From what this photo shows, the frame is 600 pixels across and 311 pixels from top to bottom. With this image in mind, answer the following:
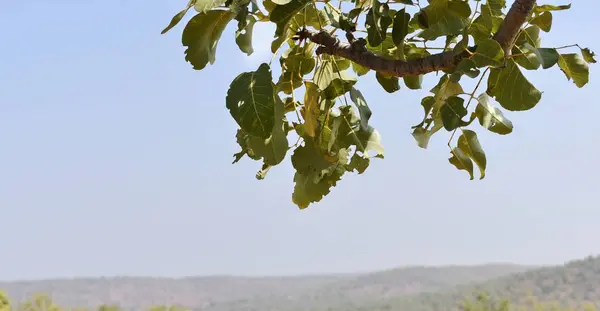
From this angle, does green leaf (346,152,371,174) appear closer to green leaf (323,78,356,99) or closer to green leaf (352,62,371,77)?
green leaf (323,78,356,99)

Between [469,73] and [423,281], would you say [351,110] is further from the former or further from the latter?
[423,281]

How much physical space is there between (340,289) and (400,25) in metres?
27.7

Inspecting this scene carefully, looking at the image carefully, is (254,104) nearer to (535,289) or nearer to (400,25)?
(400,25)

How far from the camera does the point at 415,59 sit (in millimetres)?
773

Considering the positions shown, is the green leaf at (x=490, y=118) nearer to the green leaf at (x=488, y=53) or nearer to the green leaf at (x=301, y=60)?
the green leaf at (x=488, y=53)

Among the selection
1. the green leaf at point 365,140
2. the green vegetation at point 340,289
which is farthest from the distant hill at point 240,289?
the green leaf at point 365,140

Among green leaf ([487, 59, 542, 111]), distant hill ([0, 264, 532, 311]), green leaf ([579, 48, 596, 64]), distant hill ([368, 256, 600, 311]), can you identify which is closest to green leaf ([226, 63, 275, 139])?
green leaf ([487, 59, 542, 111])

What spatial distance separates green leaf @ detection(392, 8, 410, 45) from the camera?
756 millimetres

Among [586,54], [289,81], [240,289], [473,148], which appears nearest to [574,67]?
[586,54]

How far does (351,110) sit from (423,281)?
94.1 ft

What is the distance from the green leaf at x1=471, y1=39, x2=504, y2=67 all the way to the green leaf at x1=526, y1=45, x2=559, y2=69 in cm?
4

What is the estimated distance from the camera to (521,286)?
68.8 ft

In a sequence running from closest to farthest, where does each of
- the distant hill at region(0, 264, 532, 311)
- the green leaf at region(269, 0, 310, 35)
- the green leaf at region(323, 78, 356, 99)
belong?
the green leaf at region(269, 0, 310, 35)
the green leaf at region(323, 78, 356, 99)
the distant hill at region(0, 264, 532, 311)

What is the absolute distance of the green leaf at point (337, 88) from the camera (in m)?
0.90
